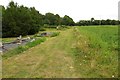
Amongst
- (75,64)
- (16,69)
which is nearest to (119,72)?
(75,64)

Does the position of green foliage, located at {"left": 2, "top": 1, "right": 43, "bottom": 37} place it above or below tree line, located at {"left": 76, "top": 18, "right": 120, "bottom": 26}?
below

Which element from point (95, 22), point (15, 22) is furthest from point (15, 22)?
point (95, 22)

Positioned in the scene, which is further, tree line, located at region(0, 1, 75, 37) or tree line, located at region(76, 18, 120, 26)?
tree line, located at region(76, 18, 120, 26)

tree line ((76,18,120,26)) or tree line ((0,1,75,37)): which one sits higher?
tree line ((76,18,120,26))

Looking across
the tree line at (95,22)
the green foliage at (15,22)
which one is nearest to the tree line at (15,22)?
the green foliage at (15,22)

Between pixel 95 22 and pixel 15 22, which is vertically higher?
pixel 95 22

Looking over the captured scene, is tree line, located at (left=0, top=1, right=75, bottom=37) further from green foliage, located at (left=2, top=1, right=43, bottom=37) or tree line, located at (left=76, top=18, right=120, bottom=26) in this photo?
tree line, located at (left=76, top=18, right=120, bottom=26)

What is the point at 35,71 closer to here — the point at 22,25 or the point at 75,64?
the point at 75,64

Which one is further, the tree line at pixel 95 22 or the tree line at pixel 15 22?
the tree line at pixel 95 22

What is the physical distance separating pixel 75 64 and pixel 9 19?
2785cm

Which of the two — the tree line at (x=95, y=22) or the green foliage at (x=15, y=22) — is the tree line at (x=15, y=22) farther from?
the tree line at (x=95, y=22)

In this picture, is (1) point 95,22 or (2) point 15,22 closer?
(2) point 15,22

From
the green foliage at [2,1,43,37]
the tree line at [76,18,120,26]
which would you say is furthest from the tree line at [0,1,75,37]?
the tree line at [76,18,120,26]

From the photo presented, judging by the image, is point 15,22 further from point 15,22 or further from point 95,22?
point 95,22
